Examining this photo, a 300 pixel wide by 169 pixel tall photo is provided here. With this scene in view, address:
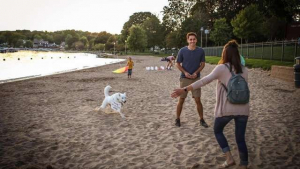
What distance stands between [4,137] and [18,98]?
5499mm

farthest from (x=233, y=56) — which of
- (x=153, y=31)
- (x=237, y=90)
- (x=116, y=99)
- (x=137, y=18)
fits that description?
(x=137, y=18)

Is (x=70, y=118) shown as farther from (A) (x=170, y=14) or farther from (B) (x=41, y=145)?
(A) (x=170, y=14)

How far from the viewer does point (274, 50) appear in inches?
856

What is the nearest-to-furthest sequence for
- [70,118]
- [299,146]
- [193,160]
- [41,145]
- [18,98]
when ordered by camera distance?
[193,160], [299,146], [41,145], [70,118], [18,98]

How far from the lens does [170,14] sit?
250 feet

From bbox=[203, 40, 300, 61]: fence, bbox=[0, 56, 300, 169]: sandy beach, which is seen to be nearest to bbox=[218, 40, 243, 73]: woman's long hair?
bbox=[0, 56, 300, 169]: sandy beach

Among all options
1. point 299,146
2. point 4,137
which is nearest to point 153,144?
point 299,146

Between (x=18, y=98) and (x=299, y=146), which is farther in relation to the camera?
(x=18, y=98)

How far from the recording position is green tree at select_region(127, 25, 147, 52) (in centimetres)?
8381

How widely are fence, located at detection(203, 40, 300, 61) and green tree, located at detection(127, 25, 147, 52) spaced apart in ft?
191

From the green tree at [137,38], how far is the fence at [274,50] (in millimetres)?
58353

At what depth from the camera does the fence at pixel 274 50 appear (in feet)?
60.2

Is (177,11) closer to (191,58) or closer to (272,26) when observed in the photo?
(272,26)

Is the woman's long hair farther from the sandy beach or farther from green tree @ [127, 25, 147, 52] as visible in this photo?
green tree @ [127, 25, 147, 52]
